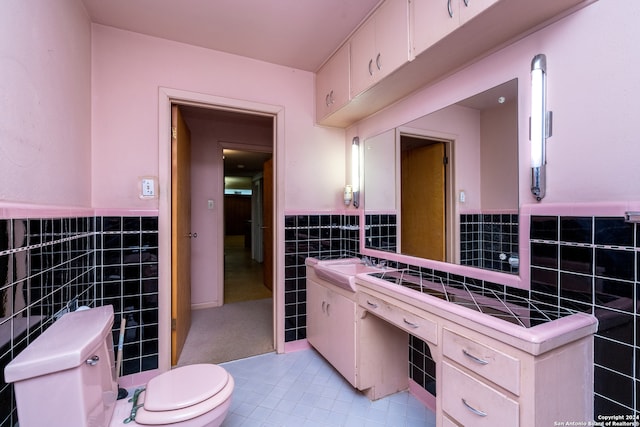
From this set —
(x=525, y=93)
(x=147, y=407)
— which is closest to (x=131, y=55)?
(x=147, y=407)

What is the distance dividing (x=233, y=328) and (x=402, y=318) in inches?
79.8

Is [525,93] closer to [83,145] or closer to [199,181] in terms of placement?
[83,145]

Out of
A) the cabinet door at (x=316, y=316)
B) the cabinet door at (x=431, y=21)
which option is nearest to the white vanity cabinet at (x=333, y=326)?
the cabinet door at (x=316, y=316)

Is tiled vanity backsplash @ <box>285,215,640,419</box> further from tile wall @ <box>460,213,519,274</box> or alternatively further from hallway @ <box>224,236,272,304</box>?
hallway @ <box>224,236,272,304</box>

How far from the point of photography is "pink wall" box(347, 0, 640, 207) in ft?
3.08

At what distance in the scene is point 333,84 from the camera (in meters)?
2.14

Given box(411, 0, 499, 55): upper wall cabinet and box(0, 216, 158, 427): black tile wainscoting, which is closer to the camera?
box(0, 216, 158, 427): black tile wainscoting

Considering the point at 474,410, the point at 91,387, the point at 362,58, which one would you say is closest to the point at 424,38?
the point at 362,58

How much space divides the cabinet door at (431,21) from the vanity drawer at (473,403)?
57.2 inches

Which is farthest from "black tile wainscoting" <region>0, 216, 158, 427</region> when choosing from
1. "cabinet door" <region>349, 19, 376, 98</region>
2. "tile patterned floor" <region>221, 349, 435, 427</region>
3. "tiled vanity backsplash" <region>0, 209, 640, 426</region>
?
"cabinet door" <region>349, 19, 376, 98</region>

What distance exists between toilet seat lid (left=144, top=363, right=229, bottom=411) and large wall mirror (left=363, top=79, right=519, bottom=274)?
1352 mm

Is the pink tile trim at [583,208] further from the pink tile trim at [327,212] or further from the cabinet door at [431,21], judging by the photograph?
the pink tile trim at [327,212]

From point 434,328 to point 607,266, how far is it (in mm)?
646

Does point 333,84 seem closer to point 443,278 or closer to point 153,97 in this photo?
point 153,97
